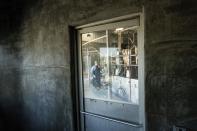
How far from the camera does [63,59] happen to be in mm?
4121

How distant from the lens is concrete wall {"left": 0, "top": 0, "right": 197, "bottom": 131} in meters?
2.46

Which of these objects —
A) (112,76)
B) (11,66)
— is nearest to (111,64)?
(112,76)

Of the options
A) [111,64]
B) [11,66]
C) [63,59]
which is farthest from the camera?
[11,66]

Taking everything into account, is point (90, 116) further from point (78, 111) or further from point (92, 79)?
point (92, 79)

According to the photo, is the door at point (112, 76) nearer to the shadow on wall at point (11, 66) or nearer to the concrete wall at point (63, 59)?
the concrete wall at point (63, 59)

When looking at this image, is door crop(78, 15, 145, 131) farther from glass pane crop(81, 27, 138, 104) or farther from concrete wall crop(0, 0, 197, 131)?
concrete wall crop(0, 0, 197, 131)

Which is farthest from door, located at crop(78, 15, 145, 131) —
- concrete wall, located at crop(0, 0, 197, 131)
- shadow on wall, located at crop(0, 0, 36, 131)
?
shadow on wall, located at crop(0, 0, 36, 131)

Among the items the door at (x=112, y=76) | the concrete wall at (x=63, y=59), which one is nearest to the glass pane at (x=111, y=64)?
the door at (x=112, y=76)

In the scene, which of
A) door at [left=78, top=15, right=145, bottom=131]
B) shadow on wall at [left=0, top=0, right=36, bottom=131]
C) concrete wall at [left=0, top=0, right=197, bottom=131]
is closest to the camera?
concrete wall at [left=0, top=0, right=197, bottom=131]

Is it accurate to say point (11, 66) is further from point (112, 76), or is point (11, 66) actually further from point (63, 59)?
point (112, 76)

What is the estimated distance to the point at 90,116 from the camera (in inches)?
154

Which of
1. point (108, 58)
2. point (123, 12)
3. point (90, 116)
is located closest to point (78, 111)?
point (90, 116)

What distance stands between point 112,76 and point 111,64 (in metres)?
0.15

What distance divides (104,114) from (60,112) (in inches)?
37.3
